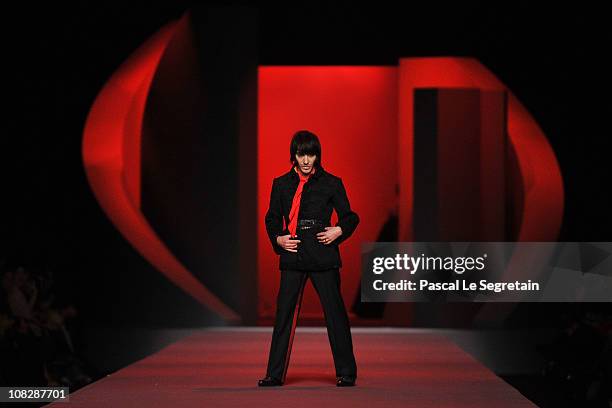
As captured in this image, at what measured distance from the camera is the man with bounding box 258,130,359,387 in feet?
16.0

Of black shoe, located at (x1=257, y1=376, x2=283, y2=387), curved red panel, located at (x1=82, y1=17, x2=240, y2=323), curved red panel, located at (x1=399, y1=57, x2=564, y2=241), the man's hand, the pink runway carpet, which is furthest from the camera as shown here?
curved red panel, located at (x1=399, y1=57, x2=564, y2=241)

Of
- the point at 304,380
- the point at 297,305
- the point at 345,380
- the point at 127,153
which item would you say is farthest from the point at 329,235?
the point at 127,153

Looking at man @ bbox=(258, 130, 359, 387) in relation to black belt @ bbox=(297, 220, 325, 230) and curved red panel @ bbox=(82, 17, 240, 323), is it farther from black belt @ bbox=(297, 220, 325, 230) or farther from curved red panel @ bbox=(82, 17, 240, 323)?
curved red panel @ bbox=(82, 17, 240, 323)

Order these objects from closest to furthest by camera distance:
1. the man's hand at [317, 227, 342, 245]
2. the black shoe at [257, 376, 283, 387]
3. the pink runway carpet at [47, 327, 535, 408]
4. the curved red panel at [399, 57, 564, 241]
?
the pink runway carpet at [47, 327, 535, 408], the man's hand at [317, 227, 342, 245], the black shoe at [257, 376, 283, 387], the curved red panel at [399, 57, 564, 241]

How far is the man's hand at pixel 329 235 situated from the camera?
4836 mm

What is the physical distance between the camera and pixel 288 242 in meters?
4.85

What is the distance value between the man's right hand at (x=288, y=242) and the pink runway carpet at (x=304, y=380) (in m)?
0.58

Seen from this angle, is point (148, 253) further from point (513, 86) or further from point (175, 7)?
point (513, 86)

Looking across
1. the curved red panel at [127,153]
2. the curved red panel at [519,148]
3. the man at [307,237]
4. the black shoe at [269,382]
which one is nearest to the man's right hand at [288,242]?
the man at [307,237]

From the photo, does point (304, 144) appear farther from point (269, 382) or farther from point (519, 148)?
point (519, 148)

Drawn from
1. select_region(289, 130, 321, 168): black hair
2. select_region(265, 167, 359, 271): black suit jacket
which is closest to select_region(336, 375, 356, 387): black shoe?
select_region(265, 167, 359, 271): black suit jacket

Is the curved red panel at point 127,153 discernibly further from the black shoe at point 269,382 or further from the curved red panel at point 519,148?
the black shoe at point 269,382

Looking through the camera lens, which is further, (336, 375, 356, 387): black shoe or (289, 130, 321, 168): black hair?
(336, 375, 356, 387): black shoe

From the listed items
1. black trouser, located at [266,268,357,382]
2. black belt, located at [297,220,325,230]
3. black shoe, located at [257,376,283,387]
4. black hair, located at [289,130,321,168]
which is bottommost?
black shoe, located at [257,376,283,387]
